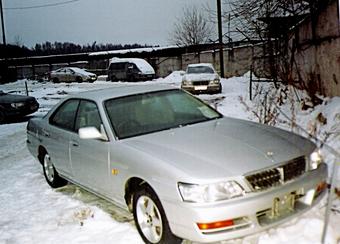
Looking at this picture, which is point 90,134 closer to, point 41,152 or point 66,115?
point 66,115

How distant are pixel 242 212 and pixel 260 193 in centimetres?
21

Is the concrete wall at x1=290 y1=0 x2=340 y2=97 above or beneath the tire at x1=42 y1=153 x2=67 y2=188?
above

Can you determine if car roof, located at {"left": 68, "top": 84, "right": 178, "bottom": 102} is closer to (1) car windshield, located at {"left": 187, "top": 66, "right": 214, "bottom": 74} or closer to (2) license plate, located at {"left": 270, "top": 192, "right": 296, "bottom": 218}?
(2) license plate, located at {"left": 270, "top": 192, "right": 296, "bottom": 218}

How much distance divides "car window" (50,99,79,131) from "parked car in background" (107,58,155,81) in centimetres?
2446

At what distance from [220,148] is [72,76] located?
32.2 m

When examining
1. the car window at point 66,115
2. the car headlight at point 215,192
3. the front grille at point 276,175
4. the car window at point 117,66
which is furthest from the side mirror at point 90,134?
the car window at point 117,66

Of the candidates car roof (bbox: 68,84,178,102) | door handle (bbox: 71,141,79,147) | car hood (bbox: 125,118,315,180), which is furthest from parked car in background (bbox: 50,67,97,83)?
car hood (bbox: 125,118,315,180)

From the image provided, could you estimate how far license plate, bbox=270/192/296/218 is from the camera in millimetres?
3014

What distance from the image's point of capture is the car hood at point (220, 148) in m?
3.04

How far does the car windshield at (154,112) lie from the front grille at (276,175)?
4.37 feet

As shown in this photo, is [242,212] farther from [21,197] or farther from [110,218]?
[21,197]

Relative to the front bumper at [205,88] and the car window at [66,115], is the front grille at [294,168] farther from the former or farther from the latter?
the front bumper at [205,88]

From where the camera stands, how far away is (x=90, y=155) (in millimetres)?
4172

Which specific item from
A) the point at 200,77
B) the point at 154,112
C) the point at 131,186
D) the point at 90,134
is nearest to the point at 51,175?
the point at 90,134
